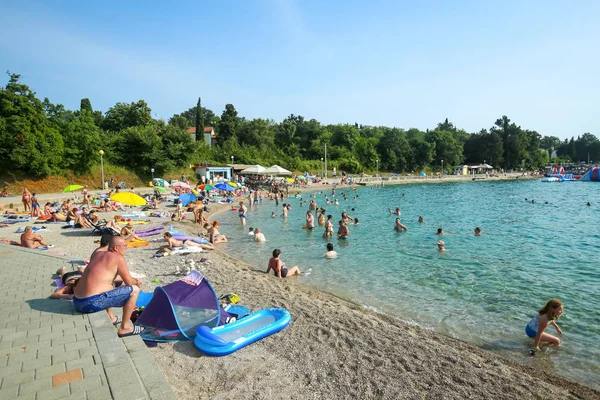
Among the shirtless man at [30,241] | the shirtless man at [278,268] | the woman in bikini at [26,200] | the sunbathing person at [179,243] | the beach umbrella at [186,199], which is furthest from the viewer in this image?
the beach umbrella at [186,199]

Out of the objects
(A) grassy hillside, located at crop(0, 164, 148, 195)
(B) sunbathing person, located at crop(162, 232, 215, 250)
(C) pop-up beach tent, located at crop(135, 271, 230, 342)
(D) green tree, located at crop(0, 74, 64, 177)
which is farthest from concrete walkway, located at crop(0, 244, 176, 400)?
Answer: (A) grassy hillside, located at crop(0, 164, 148, 195)

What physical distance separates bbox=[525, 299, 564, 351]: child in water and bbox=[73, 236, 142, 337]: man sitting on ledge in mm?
6357

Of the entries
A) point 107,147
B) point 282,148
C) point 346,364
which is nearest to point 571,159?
point 282,148

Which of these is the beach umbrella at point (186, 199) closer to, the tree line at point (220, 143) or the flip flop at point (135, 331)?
the tree line at point (220, 143)

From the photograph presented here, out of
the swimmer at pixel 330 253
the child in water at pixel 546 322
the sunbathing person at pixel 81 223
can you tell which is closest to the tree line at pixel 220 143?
the sunbathing person at pixel 81 223

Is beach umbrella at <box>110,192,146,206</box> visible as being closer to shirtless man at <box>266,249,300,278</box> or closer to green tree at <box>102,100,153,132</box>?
shirtless man at <box>266,249,300,278</box>

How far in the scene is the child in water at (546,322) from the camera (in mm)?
5734

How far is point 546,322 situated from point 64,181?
119ft

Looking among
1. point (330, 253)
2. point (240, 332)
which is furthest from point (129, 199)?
point (240, 332)

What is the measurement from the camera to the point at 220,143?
5756 centimetres

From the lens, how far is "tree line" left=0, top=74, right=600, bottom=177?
2795 cm

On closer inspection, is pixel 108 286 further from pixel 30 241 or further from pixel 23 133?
pixel 23 133

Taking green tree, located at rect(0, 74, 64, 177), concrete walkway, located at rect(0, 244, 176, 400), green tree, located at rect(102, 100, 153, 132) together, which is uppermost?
green tree, located at rect(102, 100, 153, 132)

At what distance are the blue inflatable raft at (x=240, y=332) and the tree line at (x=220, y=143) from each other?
3025 cm
